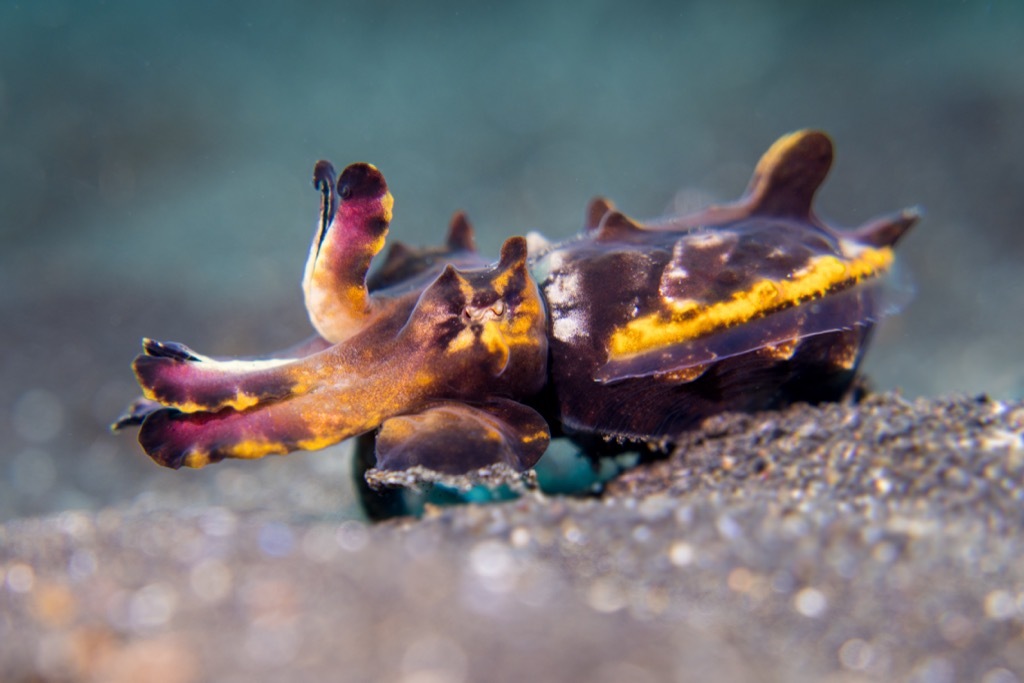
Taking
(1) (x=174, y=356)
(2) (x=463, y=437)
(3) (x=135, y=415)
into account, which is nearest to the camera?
(2) (x=463, y=437)

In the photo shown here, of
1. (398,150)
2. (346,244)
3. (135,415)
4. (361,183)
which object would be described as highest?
(398,150)

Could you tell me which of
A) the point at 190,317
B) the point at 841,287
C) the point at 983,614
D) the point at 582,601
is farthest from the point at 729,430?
the point at 190,317

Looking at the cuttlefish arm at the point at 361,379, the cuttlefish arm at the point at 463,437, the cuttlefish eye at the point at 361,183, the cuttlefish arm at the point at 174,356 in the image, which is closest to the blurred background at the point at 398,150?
the cuttlefish arm at the point at 174,356

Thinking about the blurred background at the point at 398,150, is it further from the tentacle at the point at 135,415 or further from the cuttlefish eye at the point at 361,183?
→ the cuttlefish eye at the point at 361,183

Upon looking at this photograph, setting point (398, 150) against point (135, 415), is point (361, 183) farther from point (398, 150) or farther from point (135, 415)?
point (398, 150)

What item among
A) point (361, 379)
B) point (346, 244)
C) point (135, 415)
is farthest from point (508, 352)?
point (135, 415)

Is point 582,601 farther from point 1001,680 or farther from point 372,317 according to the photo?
point 372,317
